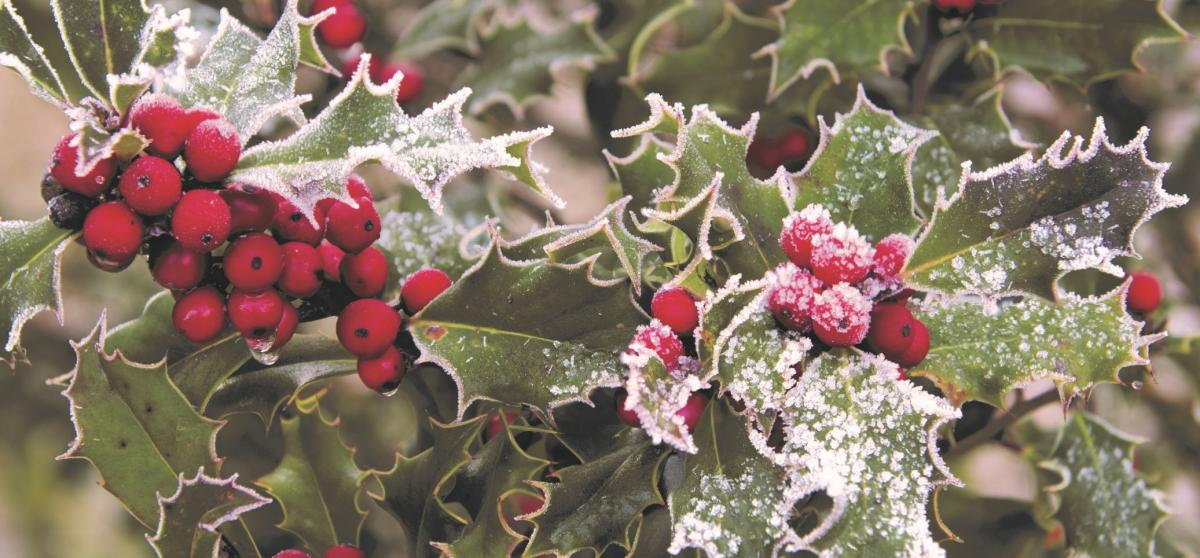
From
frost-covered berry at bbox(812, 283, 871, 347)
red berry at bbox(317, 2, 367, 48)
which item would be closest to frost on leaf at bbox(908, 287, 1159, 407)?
frost-covered berry at bbox(812, 283, 871, 347)

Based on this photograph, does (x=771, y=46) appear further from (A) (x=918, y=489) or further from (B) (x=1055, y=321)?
(A) (x=918, y=489)

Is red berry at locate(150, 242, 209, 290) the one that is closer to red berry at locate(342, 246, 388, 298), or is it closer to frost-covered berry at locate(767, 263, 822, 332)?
red berry at locate(342, 246, 388, 298)

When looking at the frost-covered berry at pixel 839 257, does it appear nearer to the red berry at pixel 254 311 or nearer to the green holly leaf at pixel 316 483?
the red berry at pixel 254 311

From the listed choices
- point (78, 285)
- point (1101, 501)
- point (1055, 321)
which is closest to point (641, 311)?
point (1055, 321)

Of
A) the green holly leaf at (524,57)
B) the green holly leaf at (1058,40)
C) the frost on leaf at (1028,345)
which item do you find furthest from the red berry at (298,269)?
the green holly leaf at (1058,40)

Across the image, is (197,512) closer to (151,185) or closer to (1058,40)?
(151,185)

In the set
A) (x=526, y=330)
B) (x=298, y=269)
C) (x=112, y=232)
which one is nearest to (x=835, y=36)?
(x=526, y=330)
